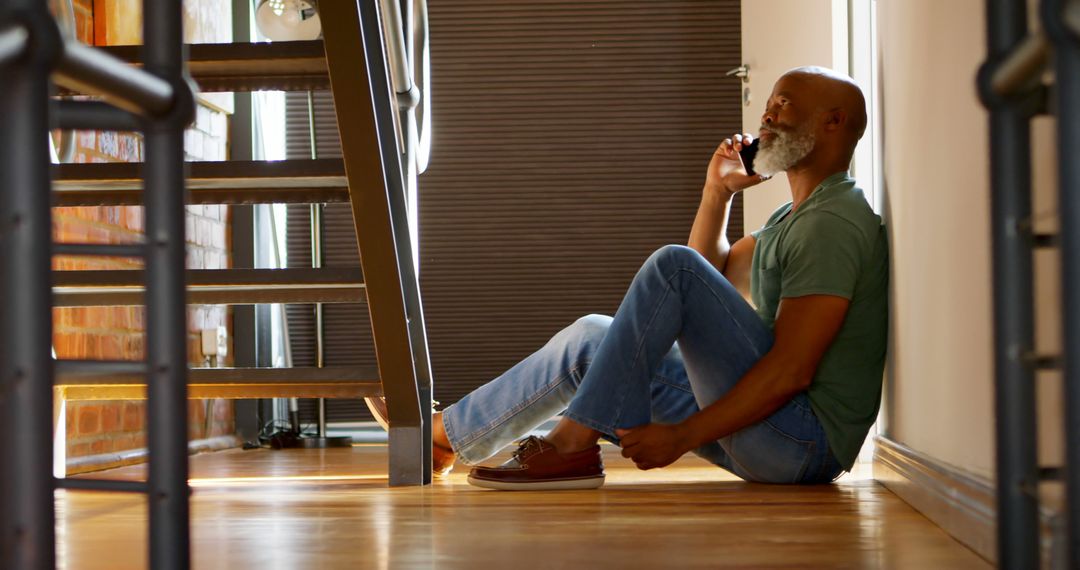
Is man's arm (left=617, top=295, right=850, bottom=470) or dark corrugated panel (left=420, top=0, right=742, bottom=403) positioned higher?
dark corrugated panel (left=420, top=0, right=742, bottom=403)

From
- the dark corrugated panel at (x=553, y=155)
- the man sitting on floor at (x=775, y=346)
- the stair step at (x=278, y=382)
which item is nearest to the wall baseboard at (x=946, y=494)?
the man sitting on floor at (x=775, y=346)

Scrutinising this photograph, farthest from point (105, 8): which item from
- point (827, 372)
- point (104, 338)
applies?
point (827, 372)

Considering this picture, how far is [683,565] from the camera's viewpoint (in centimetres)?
140

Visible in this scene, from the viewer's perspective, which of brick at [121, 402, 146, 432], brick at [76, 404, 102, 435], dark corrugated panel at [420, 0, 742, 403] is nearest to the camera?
brick at [76, 404, 102, 435]

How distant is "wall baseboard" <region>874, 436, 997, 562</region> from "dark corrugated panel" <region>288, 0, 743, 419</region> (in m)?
2.55

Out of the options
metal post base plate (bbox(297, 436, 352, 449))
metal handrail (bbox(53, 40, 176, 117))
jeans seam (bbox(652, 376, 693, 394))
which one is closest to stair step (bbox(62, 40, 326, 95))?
jeans seam (bbox(652, 376, 693, 394))

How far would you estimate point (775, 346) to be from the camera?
2.27 metres

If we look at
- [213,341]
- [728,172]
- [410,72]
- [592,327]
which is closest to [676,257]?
[592,327]

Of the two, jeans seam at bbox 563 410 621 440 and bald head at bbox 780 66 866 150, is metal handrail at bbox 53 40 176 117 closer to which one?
jeans seam at bbox 563 410 621 440

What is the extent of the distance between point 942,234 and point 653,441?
774 millimetres

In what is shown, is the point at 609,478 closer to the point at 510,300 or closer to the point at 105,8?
the point at 105,8

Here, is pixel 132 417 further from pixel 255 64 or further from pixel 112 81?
pixel 112 81

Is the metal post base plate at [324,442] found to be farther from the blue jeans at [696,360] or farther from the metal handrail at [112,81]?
the metal handrail at [112,81]

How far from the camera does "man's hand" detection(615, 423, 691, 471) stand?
2.32 meters
